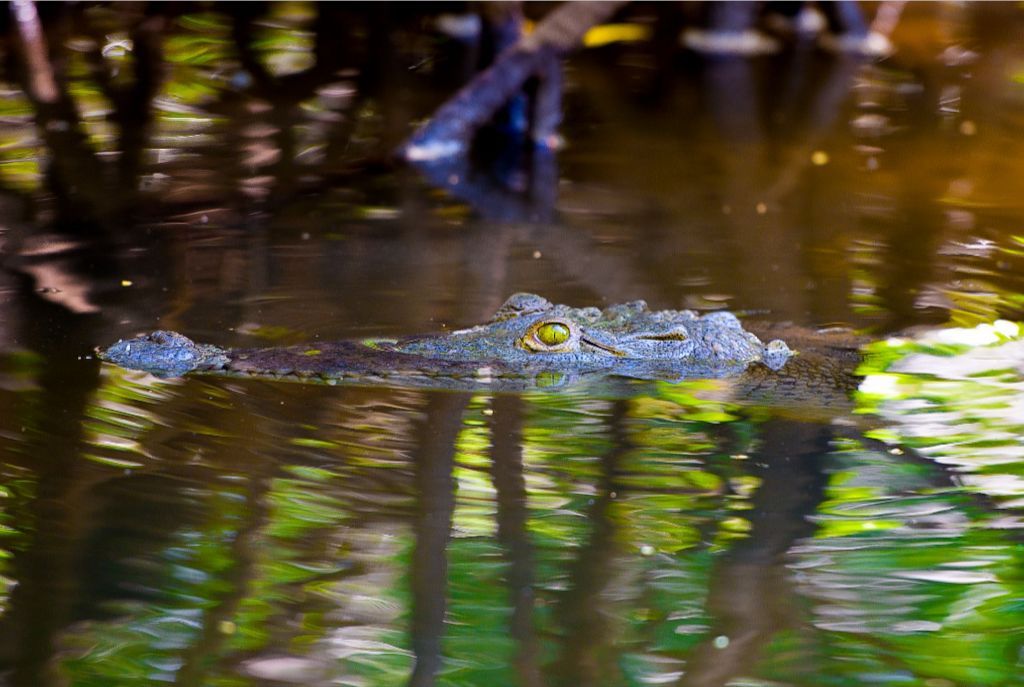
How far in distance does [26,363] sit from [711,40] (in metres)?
8.73

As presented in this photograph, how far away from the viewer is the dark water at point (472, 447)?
11.9ft

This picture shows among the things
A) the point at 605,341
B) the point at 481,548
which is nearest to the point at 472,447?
the point at 481,548

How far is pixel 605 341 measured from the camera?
5.45 meters

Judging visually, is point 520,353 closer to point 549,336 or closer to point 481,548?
point 549,336

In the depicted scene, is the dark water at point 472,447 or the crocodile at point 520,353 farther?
the crocodile at point 520,353

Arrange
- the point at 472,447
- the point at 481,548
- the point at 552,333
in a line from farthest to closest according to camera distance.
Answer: the point at 552,333 → the point at 472,447 → the point at 481,548

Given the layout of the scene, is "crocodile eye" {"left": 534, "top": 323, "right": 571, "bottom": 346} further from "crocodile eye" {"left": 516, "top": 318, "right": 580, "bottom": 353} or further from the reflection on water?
the reflection on water

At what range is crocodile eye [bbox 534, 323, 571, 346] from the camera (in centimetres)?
531

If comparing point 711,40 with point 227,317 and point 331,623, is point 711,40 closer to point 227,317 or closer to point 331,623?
point 227,317


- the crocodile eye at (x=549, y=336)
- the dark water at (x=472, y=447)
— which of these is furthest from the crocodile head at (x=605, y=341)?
the dark water at (x=472, y=447)

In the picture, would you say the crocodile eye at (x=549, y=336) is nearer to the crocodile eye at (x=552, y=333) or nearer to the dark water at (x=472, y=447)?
the crocodile eye at (x=552, y=333)

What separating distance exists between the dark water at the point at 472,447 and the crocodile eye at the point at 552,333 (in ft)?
0.99

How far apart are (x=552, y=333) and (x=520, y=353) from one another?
0.16 metres

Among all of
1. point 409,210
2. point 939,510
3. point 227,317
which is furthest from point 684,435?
point 409,210
